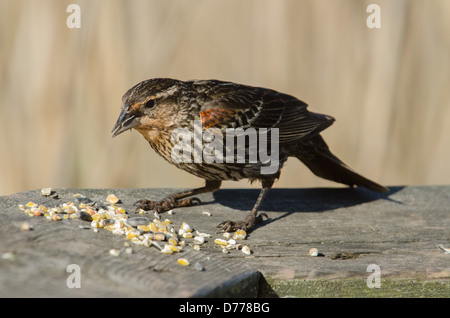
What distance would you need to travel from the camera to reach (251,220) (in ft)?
11.4

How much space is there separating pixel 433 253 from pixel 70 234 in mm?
1675

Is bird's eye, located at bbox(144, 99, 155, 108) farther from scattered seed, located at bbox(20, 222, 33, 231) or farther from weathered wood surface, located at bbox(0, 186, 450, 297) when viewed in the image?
scattered seed, located at bbox(20, 222, 33, 231)

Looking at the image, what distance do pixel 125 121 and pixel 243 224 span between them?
0.89 m

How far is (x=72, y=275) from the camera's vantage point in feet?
7.09

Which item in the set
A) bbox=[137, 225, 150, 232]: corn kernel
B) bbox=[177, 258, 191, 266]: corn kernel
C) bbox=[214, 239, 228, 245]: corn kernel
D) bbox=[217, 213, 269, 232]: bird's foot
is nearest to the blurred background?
bbox=[217, 213, 269, 232]: bird's foot

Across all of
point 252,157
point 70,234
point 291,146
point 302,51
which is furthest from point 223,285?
point 302,51

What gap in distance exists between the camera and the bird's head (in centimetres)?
364

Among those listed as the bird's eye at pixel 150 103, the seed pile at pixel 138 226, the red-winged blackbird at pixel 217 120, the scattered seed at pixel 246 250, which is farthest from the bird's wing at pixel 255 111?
the scattered seed at pixel 246 250

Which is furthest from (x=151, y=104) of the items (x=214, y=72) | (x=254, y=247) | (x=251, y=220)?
(x=214, y=72)

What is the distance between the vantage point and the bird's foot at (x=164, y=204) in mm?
3564

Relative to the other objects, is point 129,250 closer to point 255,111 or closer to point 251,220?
point 251,220

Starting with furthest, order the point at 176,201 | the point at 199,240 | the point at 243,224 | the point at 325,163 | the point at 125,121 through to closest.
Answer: the point at 325,163
the point at 176,201
the point at 125,121
the point at 243,224
the point at 199,240

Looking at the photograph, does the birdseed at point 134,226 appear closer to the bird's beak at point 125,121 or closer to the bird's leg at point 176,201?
the bird's leg at point 176,201
